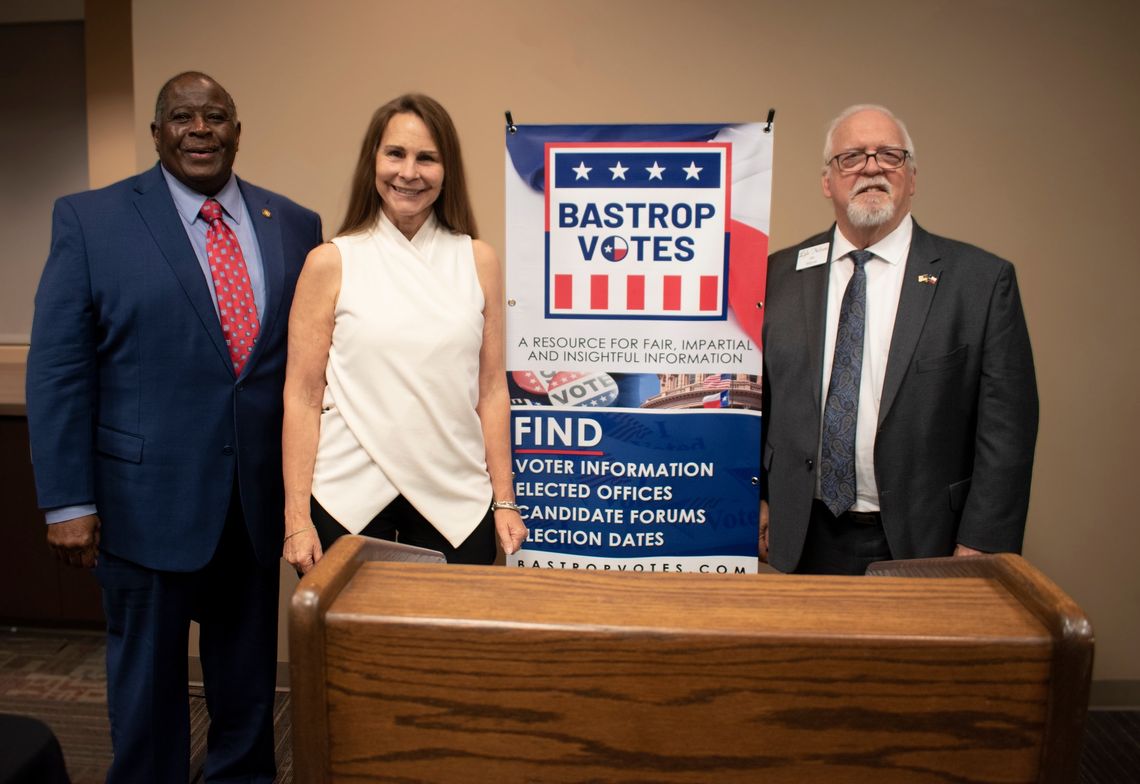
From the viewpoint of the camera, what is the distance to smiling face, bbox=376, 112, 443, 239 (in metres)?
1.91

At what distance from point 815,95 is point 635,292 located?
1.07 meters

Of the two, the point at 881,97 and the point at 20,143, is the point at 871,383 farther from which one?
the point at 20,143

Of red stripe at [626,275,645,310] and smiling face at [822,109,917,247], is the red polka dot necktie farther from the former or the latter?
smiling face at [822,109,917,247]

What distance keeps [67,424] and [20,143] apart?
8.87 feet

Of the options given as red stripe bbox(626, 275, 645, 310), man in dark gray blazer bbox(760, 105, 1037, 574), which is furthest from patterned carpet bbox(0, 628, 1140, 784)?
red stripe bbox(626, 275, 645, 310)

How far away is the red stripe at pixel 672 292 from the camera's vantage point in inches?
91.1

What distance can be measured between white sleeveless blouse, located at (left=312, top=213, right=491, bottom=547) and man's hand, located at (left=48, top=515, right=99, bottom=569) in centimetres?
56

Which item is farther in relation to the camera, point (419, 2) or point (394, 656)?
point (419, 2)

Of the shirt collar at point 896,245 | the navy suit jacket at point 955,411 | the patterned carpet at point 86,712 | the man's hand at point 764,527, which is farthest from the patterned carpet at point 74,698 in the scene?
the shirt collar at point 896,245

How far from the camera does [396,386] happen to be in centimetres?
189

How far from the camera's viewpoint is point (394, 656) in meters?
0.74

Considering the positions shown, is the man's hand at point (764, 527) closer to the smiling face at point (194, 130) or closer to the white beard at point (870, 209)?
the white beard at point (870, 209)

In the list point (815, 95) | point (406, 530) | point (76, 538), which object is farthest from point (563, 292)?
point (76, 538)

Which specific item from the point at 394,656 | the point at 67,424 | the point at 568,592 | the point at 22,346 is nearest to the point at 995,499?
the point at 568,592
